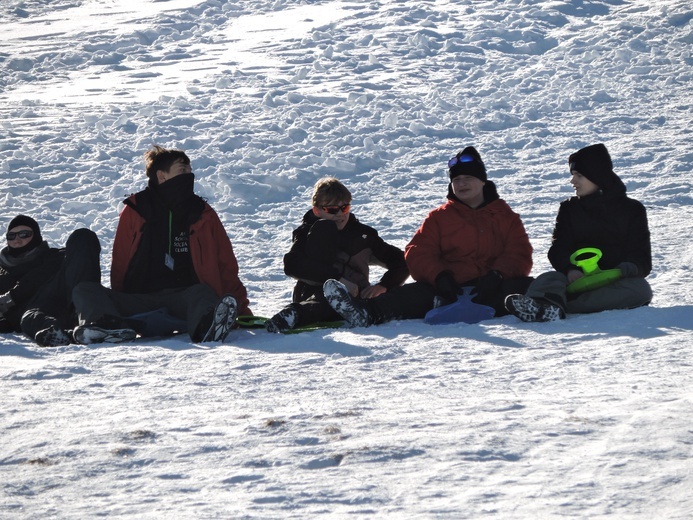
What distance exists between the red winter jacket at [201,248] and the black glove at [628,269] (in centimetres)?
213

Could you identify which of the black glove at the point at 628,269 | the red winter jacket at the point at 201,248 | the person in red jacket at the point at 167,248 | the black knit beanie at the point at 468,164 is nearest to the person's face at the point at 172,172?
the person in red jacket at the point at 167,248

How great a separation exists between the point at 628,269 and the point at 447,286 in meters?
0.97

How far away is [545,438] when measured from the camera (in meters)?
Result: 3.11

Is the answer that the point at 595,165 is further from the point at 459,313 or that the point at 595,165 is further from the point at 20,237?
the point at 20,237

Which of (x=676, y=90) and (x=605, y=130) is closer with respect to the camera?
(x=605, y=130)

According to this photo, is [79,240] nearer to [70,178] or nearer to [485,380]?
[485,380]

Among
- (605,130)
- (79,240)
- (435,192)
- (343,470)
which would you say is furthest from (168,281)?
(605,130)

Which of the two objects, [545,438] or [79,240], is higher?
[79,240]

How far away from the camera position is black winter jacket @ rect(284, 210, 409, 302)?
216 inches

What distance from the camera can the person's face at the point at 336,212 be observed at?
562 centimetres

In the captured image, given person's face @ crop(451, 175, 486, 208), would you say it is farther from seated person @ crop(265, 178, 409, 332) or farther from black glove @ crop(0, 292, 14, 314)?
black glove @ crop(0, 292, 14, 314)

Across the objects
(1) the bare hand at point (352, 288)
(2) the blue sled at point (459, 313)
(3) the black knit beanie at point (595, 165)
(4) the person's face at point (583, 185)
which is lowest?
(2) the blue sled at point (459, 313)

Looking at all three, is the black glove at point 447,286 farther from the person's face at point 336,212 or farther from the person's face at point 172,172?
the person's face at point 172,172

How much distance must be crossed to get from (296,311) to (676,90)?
8409 millimetres
